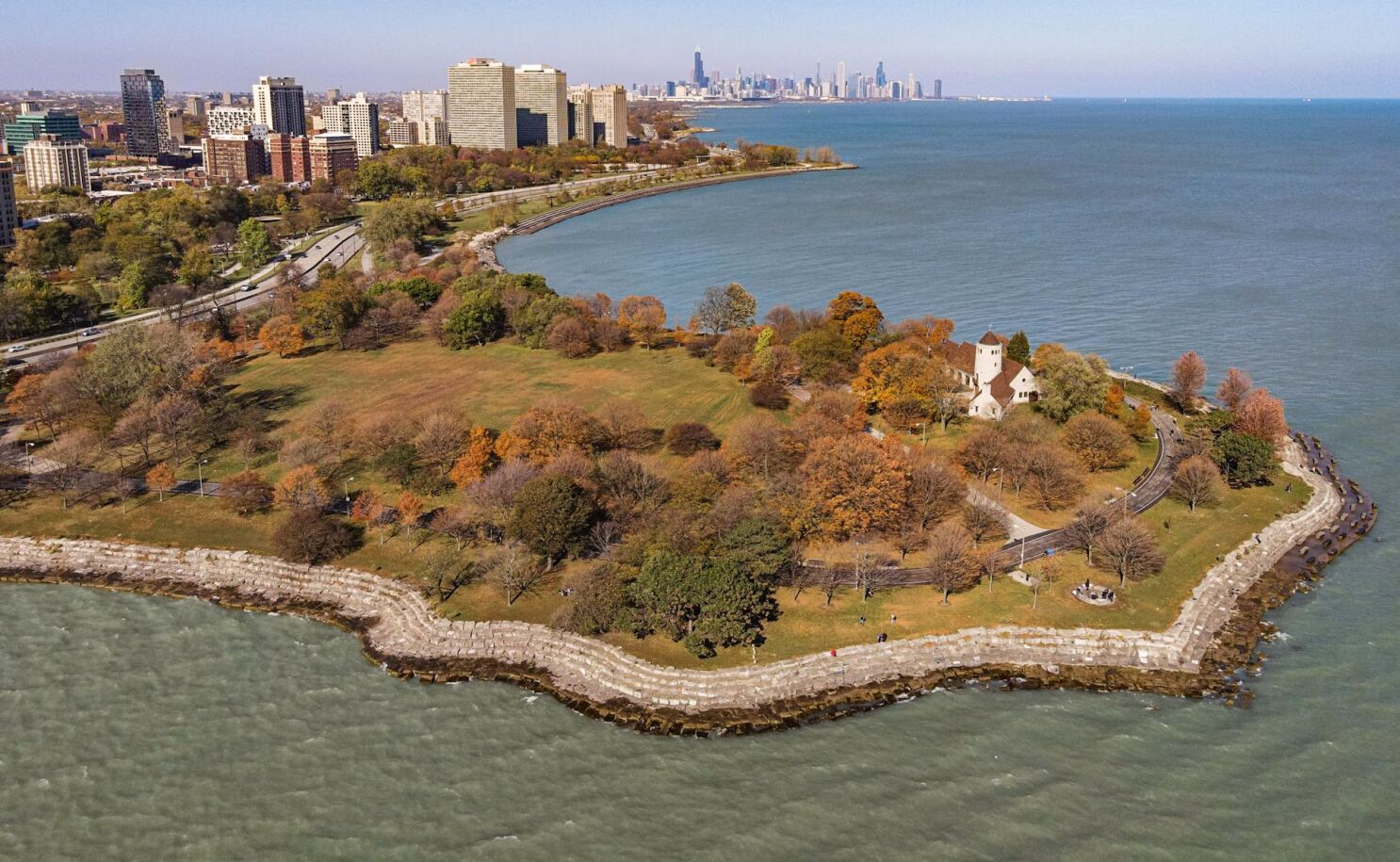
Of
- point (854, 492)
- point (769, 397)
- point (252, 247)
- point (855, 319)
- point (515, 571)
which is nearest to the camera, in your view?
point (515, 571)

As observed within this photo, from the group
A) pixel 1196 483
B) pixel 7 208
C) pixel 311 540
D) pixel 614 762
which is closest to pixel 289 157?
pixel 7 208

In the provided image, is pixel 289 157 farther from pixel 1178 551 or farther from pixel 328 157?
pixel 1178 551

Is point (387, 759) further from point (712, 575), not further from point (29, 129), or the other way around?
point (29, 129)

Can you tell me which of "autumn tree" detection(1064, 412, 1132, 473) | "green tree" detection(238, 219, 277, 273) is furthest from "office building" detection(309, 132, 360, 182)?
"autumn tree" detection(1064, 412, 1132, 473)

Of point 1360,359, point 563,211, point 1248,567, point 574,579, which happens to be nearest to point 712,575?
point 574,579

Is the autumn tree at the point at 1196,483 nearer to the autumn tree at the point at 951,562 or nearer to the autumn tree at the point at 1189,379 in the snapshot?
the autumn tree at the point at 1189,379

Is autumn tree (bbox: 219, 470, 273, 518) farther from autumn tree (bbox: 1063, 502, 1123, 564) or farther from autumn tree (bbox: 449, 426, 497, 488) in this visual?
autumn tree (bbox: 1063, 502, 1123, 564)

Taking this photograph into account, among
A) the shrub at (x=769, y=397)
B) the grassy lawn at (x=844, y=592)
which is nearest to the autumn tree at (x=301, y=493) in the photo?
the grassy lawn at (x=844, y=592)
